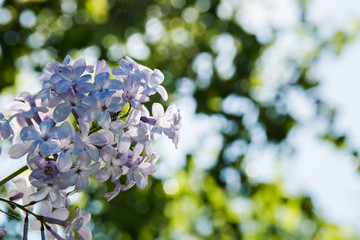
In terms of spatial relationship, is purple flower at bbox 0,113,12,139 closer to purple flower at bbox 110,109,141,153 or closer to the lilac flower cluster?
the lilac flower cluster

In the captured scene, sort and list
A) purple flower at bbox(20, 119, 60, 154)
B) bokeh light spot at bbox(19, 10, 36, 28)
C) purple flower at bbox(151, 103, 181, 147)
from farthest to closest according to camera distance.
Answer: bokeh light spot at bbox(19, 10, 36, 28)
purple flower at bbox(151, 103, 181, 147)
purple flower at bbox(20, 119, 60, 154)

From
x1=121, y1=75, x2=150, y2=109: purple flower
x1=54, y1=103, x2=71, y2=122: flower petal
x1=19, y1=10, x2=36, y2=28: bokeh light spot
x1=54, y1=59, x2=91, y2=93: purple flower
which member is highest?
x1=121, y1=75, x2=150, y2=109: purple flower

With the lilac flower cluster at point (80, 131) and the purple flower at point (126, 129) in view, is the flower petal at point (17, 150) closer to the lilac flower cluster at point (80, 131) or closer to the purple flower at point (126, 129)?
→ the lilac flower cluster at point (80, 131)

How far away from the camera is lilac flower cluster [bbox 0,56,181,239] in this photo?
68 centimetres

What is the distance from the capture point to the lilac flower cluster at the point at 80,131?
684 millimetres

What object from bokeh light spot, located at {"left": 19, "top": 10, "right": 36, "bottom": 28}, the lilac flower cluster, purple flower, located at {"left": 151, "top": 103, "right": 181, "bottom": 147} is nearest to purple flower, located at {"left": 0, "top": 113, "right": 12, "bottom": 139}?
the lilac flower cluster

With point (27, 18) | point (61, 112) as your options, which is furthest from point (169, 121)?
point (27, 18)

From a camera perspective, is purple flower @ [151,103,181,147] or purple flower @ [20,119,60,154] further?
purple flower @ [151,103,181,147]

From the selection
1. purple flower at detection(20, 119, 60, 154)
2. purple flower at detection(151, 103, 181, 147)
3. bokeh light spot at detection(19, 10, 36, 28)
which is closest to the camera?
purple flower at detection(20, 119, 60, 154)

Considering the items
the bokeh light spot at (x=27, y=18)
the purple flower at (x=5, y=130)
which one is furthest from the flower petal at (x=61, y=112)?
the bokeh light spot at (x=27, y=18)

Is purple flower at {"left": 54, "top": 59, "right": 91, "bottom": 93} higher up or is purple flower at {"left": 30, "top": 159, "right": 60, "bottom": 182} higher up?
purple flower at {"left": 54, "top": 59, "right": 91, "bottom": 93}

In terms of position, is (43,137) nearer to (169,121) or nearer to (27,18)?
(169,121)

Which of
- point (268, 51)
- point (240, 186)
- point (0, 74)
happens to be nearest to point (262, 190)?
point (240, 186)

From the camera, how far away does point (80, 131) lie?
719 mm
